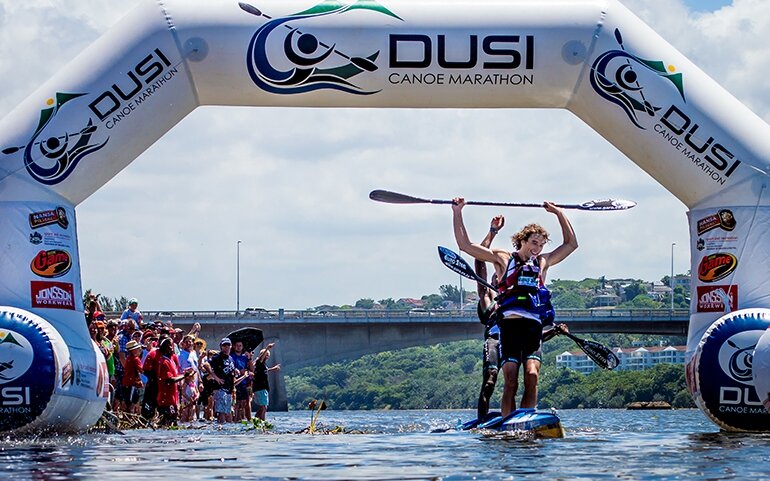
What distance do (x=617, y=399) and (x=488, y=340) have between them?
2055 inches

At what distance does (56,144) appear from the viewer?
11789 millimetres

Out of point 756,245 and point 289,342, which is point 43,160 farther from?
point 289,342

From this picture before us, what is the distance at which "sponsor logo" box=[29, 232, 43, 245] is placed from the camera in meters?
11.7

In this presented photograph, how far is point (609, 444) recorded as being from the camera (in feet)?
34.1

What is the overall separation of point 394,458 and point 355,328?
44607 mm

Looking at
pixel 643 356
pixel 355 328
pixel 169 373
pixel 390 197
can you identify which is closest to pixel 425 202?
pixel 390 197

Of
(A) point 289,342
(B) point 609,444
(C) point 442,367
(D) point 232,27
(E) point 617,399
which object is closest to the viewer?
(B) point 609,444

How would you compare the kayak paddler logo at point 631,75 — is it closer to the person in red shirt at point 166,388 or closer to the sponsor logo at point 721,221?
the sponsor logo at point 721,221

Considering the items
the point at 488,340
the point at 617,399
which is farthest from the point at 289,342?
the point at 488,340

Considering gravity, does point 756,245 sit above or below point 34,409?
above

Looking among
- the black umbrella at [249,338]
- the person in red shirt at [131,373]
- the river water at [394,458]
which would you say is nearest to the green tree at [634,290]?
the black umbrella at [249,338]

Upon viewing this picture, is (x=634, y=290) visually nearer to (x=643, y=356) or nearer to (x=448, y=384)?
(x=643, y=356)

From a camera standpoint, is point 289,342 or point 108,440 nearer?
point 108,440

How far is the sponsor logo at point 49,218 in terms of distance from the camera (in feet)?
38.5
